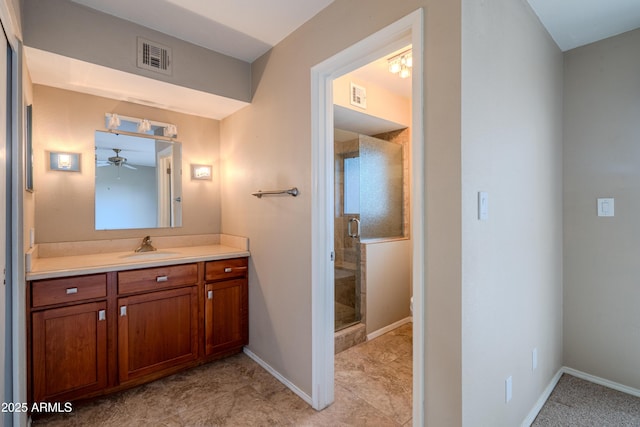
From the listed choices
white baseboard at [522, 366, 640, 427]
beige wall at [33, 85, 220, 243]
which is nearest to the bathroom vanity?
beige wall at [33, 85, 220, 243]

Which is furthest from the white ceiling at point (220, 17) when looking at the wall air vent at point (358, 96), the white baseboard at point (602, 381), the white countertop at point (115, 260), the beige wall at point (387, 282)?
the white baseboard at point (602, 381)

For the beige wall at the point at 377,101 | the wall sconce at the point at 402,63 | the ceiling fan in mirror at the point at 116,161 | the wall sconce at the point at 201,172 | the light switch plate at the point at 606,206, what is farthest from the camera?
the wall sconce at the point at 201,172

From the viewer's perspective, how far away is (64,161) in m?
2.28

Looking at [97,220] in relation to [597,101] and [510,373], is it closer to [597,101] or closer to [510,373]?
[510,373]

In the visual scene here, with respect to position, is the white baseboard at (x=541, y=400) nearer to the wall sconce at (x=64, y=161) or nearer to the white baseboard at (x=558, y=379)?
the white baseboard at (x=558, y=379)

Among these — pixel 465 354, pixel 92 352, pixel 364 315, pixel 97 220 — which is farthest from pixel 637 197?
pixel 97 220

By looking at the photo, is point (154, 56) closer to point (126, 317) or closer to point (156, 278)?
point (156, 278)

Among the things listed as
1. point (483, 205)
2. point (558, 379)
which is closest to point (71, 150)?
point (483, 205)

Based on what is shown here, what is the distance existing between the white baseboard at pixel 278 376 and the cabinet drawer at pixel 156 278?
790 millimetres

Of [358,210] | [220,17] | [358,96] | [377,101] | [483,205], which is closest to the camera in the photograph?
[483,205]

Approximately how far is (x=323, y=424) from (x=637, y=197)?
2462mm

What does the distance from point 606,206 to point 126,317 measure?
3.36 meters

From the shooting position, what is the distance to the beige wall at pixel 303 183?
49.1 inches

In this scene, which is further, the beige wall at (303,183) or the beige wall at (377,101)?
the beige wall at (377,101)
